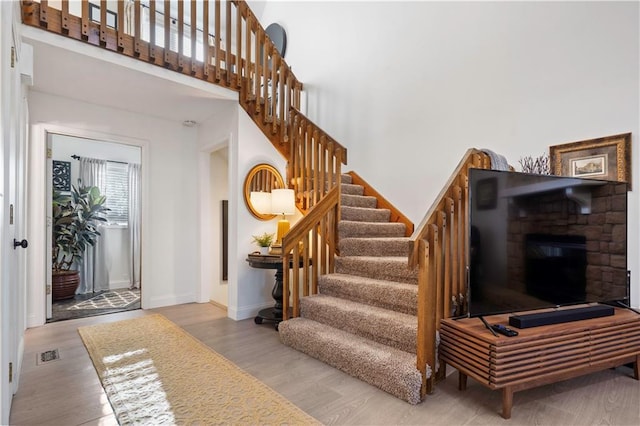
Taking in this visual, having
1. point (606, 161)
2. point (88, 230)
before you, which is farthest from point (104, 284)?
point (606, 161)

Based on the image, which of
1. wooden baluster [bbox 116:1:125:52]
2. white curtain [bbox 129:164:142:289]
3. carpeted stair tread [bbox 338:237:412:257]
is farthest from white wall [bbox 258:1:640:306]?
white curtain [bbox 129:164:142:289]

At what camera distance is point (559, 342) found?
198 centimetres

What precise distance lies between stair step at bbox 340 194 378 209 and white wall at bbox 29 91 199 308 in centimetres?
214

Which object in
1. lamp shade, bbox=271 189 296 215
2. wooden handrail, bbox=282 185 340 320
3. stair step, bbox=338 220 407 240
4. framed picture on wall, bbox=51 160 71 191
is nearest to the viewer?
wooden handrail, bbox=282 185 340 320

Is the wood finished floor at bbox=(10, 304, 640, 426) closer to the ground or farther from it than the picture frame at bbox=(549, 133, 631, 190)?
closer to the ground

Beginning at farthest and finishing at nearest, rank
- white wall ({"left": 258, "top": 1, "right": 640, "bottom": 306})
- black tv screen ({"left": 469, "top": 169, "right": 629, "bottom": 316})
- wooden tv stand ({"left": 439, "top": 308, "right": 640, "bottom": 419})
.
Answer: white wall ({"left": 258, "top": 1, "right": 640, "bottom": 306}), black tv screen ({"left": 469, "top": 169, "right": 629, "bottom": 316}), wooden tv stand ({"left": 439, "top": 308, "right": 640, "bottom": 419})

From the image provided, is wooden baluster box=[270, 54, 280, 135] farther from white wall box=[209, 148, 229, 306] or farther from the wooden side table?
the wooden side table

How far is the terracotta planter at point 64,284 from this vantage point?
15.7 feet

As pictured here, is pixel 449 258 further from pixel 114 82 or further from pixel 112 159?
pixel 112 159

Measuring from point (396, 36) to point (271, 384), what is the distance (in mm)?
4241

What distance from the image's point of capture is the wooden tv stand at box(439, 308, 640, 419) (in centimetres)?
185

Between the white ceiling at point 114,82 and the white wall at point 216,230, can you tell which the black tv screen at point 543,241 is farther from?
the white wall at point 216,230

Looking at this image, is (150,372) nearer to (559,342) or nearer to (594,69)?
(559,342)

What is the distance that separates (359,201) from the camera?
172 inches
